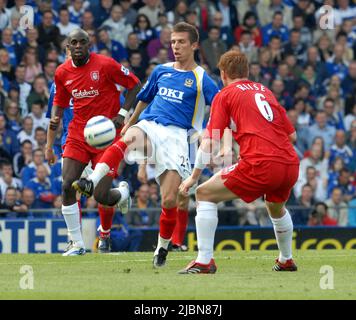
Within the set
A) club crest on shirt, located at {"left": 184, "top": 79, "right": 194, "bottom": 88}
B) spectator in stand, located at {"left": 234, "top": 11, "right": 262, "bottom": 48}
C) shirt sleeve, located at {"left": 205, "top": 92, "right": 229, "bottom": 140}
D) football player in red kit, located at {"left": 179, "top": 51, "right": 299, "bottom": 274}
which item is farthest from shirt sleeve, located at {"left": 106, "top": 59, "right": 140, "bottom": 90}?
spectator in stand, located at {"left": 234, "top": 11, "right": 262, "bottom": 48}

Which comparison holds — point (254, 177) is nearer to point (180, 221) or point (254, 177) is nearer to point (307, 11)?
point (180, 221)

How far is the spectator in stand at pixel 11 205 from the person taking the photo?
750 inches

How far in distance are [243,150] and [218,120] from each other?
0.43 meters

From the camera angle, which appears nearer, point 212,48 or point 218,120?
point 218,120

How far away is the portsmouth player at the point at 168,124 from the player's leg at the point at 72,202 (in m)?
1.55

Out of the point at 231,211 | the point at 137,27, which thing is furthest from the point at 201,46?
the point at 231,211

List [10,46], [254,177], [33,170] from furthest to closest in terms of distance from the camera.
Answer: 1. [10,46]
2. [33,170]
3. [254,177]

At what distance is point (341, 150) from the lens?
2362 cm

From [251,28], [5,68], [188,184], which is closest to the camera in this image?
[188,184]

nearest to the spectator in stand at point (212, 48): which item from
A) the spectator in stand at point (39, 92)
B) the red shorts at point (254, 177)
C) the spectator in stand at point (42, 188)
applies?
the spectator in stand at point (39, 92)

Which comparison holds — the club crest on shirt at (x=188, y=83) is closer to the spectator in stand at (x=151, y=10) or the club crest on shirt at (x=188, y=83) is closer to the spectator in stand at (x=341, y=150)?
the spectator in stand at (x=341, y=150)

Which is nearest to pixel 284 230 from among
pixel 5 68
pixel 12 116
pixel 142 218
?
pixel 142 218

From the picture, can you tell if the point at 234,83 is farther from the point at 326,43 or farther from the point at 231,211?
the point at 326,43
